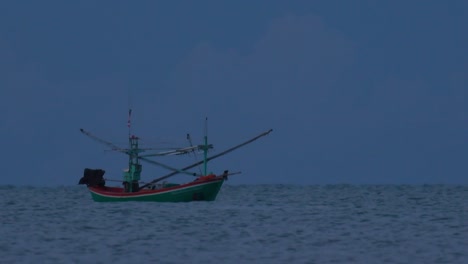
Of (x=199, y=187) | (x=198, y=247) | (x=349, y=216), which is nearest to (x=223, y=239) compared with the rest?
(x=198, y=247)

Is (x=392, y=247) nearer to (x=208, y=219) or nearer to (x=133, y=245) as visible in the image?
(x=133, y=245)

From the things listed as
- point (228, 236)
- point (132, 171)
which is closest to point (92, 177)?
point (132, 171)

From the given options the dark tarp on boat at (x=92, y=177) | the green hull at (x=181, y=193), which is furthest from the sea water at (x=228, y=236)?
the dark tarp on boat at (x=92, y=177)

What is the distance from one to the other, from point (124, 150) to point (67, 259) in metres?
36.0

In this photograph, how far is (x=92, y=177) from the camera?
77.3 meters

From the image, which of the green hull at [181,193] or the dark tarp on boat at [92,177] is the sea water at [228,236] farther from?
the dark tarp on boat at [92,177]

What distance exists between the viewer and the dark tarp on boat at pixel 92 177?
77.0 meters

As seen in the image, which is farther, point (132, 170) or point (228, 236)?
point (132, 170)

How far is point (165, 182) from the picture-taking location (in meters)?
76.6

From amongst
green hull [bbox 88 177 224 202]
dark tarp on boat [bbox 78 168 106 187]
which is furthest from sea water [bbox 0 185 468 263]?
→ dark tarp on boat [bbox 78 168 106 187]

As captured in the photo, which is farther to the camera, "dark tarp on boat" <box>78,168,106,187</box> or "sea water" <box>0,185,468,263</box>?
"dark tarp on boat" <box>78,168,106,187</box>

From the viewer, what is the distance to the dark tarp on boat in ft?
253

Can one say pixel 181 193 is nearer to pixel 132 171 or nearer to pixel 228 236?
pixel 132 171

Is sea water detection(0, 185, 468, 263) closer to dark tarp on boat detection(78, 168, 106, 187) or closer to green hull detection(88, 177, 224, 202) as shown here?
green hull detection(88, 177, 224, 202)
